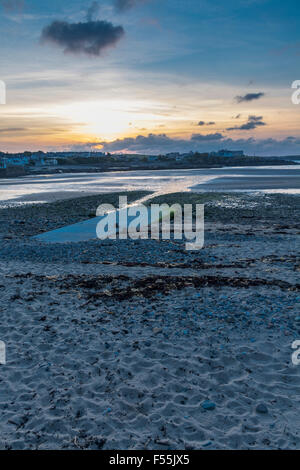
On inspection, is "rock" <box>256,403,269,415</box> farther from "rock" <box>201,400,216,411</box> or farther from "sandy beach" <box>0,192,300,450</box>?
"rock" <box>201,400,216,411</box>

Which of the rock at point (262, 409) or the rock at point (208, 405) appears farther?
the rock at point (208, 405)

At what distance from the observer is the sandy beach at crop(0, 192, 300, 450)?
462 cm

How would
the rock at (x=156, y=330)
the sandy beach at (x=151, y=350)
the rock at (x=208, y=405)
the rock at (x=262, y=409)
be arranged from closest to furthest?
1. the sandy beach at (x=151, y=350)
2. the rock at (x=262, y=409)
3. the rock at (x=208, y=405)
4. the rock at (x=156, y=330)

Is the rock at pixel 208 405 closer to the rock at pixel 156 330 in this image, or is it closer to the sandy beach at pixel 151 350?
the sandy beach at pixel 151 350

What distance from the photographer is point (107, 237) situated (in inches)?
642

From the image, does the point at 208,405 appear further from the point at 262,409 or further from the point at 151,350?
the point at 151,350

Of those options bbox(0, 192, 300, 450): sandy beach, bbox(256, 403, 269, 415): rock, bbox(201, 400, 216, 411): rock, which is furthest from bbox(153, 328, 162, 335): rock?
bbox(256, 403, 269, 415): rock

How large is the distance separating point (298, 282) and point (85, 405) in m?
6.99

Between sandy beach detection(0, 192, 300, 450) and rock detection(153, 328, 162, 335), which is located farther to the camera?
rock detection(153, 328, 162, 335)

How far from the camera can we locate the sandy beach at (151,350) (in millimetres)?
4617

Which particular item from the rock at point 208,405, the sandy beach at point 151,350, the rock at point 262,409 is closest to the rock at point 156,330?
the sandy beach at point 151,350

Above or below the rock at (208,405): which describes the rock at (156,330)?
above
